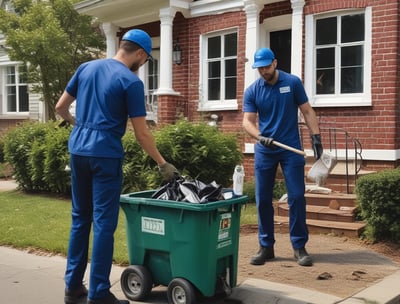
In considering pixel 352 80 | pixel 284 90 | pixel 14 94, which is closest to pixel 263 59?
pixel 284 90

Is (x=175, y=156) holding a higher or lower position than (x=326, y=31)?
lower

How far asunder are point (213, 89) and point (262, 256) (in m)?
7.66

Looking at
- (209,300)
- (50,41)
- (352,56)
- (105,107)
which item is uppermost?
(50,41)

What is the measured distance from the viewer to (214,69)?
1283 cm

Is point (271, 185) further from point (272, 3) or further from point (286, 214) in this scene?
point (272, 3)

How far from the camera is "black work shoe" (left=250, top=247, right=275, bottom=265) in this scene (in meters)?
5.53

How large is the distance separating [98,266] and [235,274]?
3.78 ft

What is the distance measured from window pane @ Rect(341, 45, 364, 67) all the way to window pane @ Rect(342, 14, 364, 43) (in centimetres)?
15

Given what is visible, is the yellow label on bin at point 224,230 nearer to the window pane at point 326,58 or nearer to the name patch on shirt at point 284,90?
the name patch on shirt at point 284,90

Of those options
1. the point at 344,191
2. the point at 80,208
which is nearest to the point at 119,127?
the point at 80,208

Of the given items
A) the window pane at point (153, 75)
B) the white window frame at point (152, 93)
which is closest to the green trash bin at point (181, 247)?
the white window frame at point (152, 93)

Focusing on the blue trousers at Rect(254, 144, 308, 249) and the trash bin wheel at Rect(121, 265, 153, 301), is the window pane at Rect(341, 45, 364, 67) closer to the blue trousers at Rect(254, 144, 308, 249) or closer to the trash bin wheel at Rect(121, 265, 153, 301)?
the blue trousers at Rect(254, 144, 308, 249)

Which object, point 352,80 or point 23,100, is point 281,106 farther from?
point 23,100

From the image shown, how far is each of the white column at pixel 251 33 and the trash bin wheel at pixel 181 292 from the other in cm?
756
